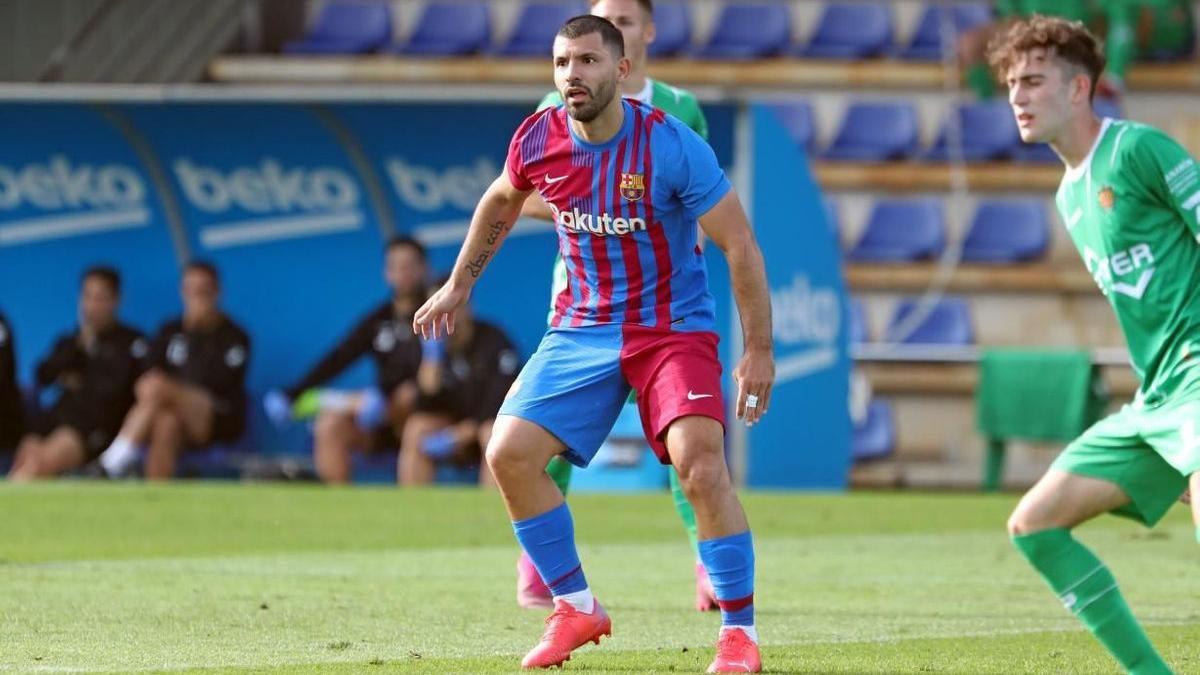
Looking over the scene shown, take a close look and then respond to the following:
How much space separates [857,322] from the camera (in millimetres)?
21734

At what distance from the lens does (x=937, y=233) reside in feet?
74.9

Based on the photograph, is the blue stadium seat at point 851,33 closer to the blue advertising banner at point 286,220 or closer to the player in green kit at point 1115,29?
the player in green kit at point 1115,29

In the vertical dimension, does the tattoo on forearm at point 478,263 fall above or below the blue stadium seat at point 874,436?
above

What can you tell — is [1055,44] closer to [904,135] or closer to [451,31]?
[904,135]

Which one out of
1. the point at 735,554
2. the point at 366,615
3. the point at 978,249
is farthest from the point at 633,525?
the point at 978,249

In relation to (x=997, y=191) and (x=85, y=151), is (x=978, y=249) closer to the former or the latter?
(x=997, y=191)

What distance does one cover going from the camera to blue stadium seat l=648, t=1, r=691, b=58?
25453mm

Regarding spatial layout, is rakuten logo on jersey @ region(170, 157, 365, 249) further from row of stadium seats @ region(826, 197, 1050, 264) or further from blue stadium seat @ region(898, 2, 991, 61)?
blue stadium seat @ region(898, 2, 991, 61)

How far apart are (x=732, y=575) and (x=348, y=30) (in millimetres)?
20920

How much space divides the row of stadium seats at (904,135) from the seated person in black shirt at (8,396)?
9.61 m

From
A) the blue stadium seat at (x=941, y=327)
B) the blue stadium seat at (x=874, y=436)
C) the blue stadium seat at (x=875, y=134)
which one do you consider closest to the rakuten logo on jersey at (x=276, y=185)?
the blue stadium seat at (x=874, y=436)

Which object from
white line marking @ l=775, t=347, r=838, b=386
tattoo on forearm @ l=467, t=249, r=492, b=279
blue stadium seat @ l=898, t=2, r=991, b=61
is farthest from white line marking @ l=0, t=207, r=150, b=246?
tattoo on forearm @ l=467, t=249, r=492, b=279

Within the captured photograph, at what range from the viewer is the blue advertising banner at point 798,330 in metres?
16.4

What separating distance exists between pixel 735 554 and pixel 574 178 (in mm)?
1189
